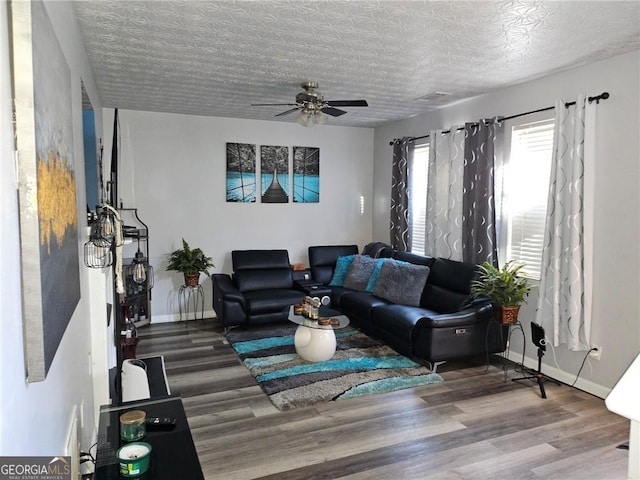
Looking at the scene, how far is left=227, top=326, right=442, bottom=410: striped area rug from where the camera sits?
3477 mm

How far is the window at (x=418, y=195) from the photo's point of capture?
5.57 m

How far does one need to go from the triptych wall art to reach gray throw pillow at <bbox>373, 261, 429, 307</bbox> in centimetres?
182

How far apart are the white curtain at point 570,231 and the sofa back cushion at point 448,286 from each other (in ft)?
2.30

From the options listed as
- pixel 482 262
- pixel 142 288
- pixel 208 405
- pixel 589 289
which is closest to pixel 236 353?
pixel 208 405

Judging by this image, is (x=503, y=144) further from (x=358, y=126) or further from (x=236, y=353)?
(x=236, y=353)

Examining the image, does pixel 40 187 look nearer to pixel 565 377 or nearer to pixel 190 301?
pixel 565 377

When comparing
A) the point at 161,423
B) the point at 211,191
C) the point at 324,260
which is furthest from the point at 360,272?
the point at 161,423

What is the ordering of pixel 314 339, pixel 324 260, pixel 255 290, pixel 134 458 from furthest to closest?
pixel 324 260 → pixel 255 290 → pixel 314 339 → pixel 134 458

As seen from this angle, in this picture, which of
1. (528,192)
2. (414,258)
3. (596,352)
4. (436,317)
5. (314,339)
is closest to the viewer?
(596,352)

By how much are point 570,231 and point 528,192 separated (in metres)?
0.69

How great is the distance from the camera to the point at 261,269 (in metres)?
5.77

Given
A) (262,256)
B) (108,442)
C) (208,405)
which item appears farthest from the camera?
(262,256)

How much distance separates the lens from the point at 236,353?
444 cm

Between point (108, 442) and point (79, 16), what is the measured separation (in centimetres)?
238
